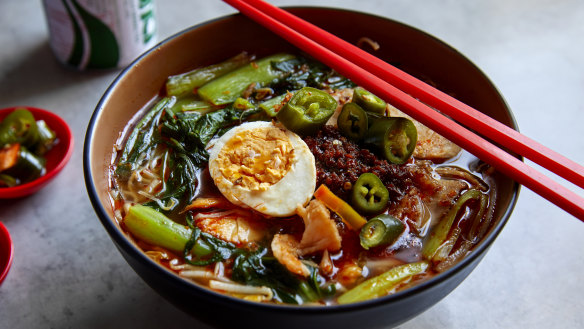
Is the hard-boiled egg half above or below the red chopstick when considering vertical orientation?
below

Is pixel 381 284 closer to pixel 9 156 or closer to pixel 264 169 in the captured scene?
pixel 264 169

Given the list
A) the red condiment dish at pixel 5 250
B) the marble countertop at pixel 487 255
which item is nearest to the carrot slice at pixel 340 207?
the marble countertop at pixel 487 255

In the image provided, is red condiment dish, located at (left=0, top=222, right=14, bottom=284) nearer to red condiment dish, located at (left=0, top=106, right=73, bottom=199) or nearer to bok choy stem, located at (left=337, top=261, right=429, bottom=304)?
red condiment dish, located at (left=0, top=106, right=73, bottom=199)

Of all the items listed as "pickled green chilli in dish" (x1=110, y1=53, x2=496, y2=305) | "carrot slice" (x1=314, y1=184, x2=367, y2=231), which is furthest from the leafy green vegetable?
"carrot slice" (x1=314, y1=184, x2=367, y2=231)

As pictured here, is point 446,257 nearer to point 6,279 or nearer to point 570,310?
point 570,310

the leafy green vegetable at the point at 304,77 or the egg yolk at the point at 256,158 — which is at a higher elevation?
the leafy green vegetable at the point at 304,77

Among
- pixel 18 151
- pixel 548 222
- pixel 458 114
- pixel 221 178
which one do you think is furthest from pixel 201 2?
pixel 548 222

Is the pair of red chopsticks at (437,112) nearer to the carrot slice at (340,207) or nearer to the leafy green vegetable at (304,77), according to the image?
the leafy green vegetable at (304,77)
